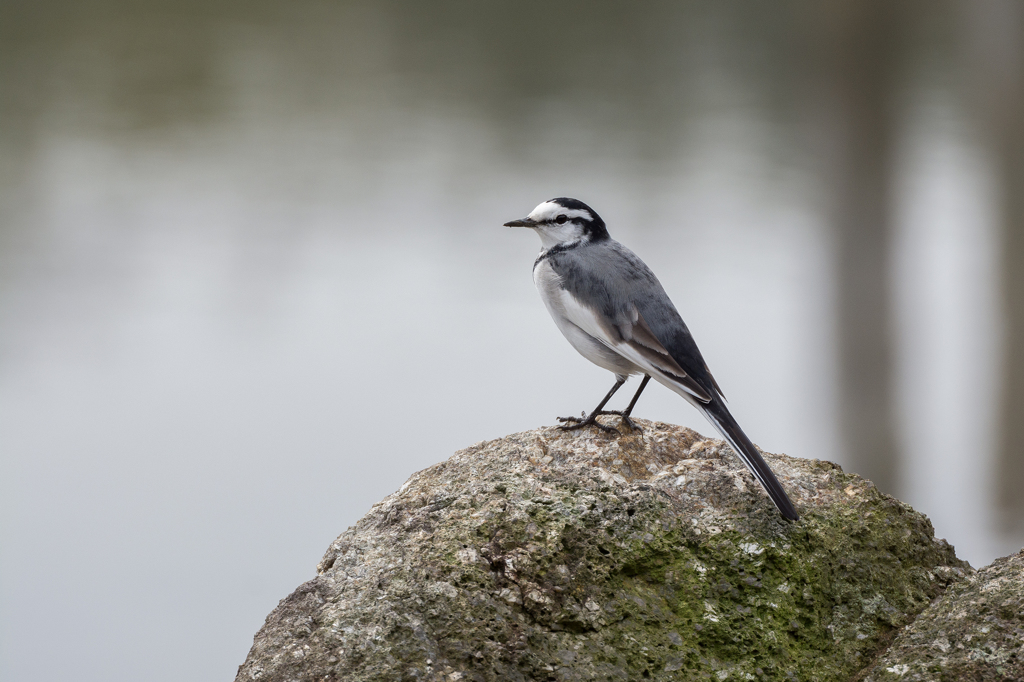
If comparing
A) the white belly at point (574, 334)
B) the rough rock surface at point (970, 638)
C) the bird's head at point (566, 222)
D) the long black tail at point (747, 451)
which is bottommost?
the rough rock surface at point (970, 638)

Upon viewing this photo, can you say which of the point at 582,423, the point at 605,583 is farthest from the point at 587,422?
the point at 605,583

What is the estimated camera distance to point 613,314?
9.75 feet

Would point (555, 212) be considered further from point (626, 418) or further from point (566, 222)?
point (626, 418)

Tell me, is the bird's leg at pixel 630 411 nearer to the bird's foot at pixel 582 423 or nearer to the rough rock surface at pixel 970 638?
the bird's foot at pixel 582 423

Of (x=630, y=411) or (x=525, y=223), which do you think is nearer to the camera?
(x=630, y=411)

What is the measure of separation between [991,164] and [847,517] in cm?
468

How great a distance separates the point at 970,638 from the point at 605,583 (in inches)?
32.1

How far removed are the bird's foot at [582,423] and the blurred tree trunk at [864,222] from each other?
3.58m

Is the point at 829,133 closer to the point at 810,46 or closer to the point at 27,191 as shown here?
the point at 810,46

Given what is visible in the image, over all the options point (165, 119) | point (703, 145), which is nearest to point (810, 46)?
point (703, 145)

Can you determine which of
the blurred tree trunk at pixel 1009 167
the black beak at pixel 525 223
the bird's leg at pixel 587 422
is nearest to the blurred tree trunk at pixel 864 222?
the blurred tree trunk at pixel 1009 167

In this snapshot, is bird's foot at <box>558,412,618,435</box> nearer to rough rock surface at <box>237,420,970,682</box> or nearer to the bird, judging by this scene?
the bird

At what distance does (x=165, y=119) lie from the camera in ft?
38.0

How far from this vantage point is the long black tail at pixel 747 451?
2297 millimetres
